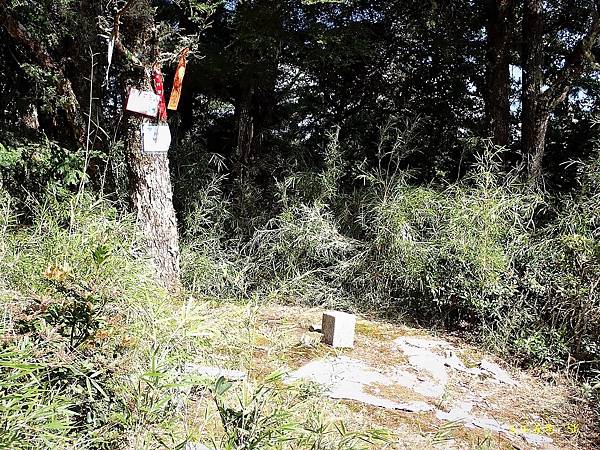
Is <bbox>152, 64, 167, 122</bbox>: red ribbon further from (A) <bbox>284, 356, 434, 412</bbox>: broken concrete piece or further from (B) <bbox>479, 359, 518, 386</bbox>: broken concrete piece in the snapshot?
(B) <bbox>479, 359, 518, 386</bbox>: broken concrete piece

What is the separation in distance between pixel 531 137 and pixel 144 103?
9.82 ft

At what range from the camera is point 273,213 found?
475 cm

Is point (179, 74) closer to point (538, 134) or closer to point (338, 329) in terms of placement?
point (338, 329)

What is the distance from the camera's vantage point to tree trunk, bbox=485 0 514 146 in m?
4.68

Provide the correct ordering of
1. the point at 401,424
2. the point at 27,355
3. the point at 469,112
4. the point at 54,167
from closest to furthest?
the point at 27,355, the point at 401,424, the point at 54,167, the point at 469,112

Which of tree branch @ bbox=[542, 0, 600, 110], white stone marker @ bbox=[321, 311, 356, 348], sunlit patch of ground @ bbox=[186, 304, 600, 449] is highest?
tree branch @ bbox=[542, 0, 600, 110]

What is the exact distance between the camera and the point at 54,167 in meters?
3.86

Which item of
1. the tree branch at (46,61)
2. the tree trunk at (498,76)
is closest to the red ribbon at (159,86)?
the tree branch at (46,61)

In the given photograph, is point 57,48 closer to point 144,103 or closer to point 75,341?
point 144,103

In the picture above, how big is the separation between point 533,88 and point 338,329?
278 cm

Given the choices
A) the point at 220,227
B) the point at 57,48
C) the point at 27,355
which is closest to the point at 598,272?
the point at 220,227

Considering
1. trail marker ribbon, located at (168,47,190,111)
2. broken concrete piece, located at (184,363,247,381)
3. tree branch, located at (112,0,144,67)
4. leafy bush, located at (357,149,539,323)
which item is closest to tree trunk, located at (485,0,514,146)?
leafy bush, located at (357,149,539,323)

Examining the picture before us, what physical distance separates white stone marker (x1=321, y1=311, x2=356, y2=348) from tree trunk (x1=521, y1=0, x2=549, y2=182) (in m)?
2.22

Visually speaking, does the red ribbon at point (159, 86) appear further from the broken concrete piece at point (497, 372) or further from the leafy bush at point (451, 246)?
the broken concrete piece at point (497, 372)
